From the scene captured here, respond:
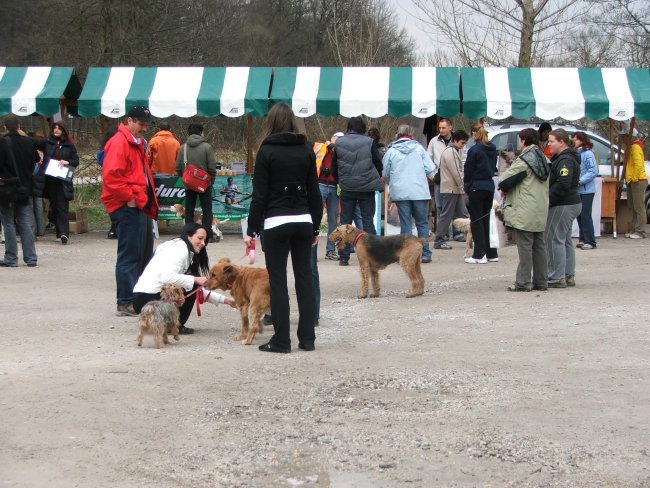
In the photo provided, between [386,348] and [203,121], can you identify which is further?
[203,121]

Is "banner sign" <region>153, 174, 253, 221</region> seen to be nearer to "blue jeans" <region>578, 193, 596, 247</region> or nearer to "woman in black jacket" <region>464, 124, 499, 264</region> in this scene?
"woman in black jacket" <region>464, 124, 499, 264</region>

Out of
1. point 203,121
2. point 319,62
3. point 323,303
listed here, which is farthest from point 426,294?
point 319,62

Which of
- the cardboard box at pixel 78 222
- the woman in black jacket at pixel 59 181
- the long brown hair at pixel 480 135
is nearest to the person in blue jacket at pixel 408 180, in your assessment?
the long brown hair at pixel 480 135

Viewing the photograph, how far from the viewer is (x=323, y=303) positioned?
34.2 feet

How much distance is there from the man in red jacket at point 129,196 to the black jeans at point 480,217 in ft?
17.5

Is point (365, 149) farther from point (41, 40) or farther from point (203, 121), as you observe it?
point (41, 40)

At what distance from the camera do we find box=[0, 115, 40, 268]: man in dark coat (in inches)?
487

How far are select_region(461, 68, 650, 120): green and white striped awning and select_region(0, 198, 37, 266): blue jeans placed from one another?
780 centimetres

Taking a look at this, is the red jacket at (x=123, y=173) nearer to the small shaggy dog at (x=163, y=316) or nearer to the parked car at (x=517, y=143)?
the small shaggy dog at (x=163, y=316)

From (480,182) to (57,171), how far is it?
7.02 meters

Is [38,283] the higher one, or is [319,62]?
[319,62]

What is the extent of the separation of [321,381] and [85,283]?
5830mm

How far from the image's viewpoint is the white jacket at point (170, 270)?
8.13 m

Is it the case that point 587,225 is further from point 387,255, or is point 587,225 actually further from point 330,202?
point 387,255
